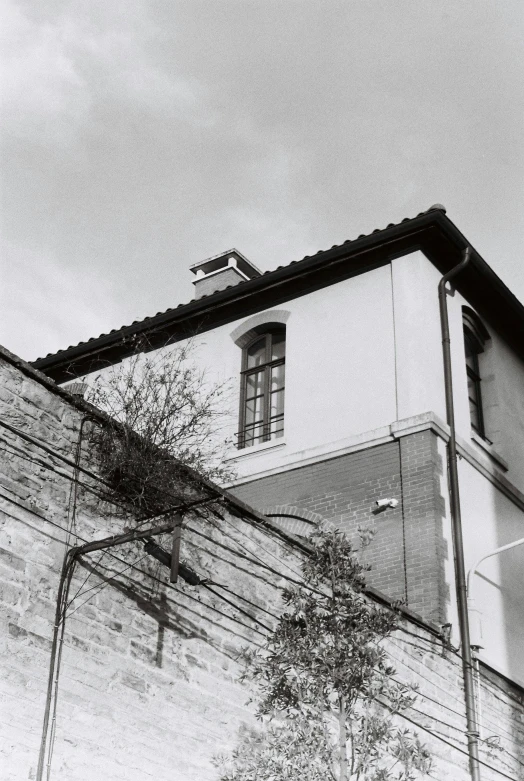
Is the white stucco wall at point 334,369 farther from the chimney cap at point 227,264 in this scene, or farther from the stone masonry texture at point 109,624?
the stone masonry texture at point 109,624

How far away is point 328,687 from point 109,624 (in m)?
1.67

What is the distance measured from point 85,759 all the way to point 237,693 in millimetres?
1789

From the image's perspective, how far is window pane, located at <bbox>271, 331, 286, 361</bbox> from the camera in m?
15.7

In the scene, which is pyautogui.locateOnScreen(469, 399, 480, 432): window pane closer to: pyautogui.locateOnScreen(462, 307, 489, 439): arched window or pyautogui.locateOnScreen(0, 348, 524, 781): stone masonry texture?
pyautogui.locateOnScreen(462, 307, 489, 439): arched window

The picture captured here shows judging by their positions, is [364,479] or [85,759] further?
[364,479]

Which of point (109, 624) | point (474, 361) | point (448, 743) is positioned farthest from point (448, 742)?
point (474, 361)

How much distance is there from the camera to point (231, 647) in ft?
29.3

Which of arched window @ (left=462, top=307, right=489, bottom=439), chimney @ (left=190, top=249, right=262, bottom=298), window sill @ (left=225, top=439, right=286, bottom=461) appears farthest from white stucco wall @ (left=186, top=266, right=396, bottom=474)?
chimney @ (left=190, top=249, right=262, bottom=298)

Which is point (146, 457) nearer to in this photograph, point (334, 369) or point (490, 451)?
point (334, 369)

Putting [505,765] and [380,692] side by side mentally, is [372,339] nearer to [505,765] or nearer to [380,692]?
[505,765]

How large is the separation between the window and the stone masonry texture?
529 centimetres

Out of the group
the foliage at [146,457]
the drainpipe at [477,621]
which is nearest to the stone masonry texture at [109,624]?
the foliage at [146,457]

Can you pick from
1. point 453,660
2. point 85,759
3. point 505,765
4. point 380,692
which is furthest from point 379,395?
point 85,759

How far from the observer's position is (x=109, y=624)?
26.0 ft
